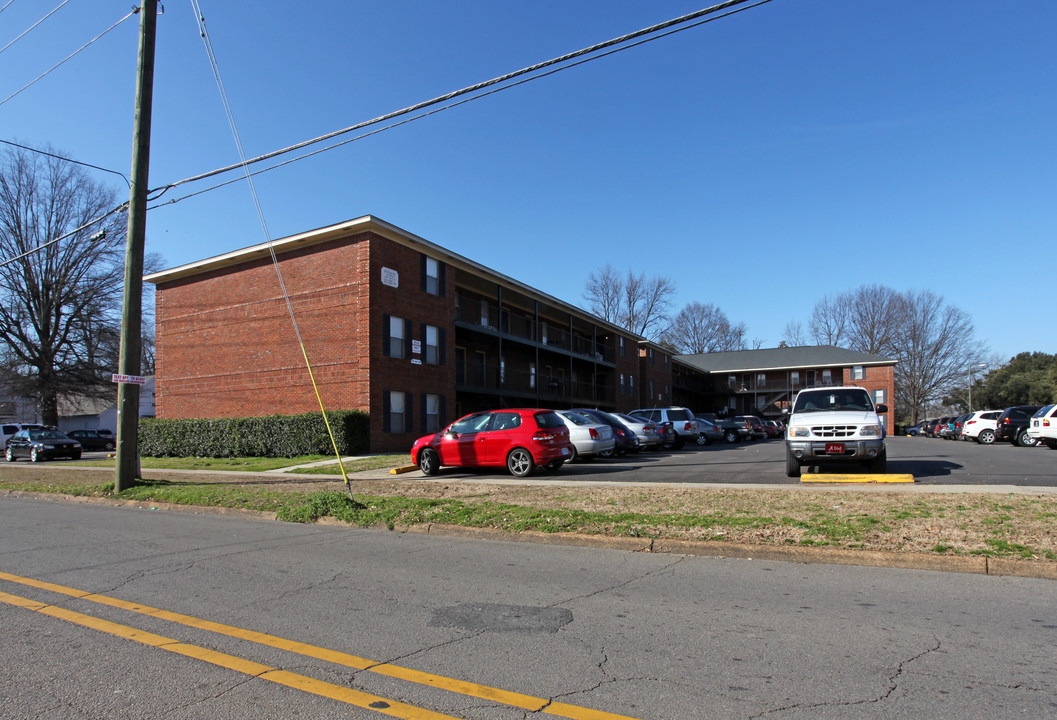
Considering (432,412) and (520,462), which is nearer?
(520,462)

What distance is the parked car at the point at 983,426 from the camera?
100ft

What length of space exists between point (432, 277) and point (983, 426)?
85.4ft

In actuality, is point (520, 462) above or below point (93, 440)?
above

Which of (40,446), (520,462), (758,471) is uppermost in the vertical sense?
(520,462)

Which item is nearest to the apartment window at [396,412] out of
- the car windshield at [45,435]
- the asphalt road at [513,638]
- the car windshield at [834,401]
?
the car windshield at [834,401]

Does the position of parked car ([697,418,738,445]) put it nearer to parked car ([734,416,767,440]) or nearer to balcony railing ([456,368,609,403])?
parked car ([734,416,767,440])

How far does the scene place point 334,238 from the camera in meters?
25.6

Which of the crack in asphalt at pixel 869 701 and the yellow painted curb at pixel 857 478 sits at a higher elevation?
the yellow painted curb at pixel 857 478

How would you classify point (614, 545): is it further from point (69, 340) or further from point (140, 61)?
point (69, 340)

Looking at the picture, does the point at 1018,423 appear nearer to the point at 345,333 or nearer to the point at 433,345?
the point at 433,345

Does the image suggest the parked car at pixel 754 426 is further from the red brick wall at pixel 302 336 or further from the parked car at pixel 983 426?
the red brick wall at pixel 302 336

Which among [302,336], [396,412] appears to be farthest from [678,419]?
[302,336]

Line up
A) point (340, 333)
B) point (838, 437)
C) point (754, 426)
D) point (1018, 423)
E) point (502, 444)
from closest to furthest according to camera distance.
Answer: point (838, 437), point (502, 444), point (340, 333), point (1018, 423), point (754, 426)

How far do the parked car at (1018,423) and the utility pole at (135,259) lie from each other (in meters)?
29.7
